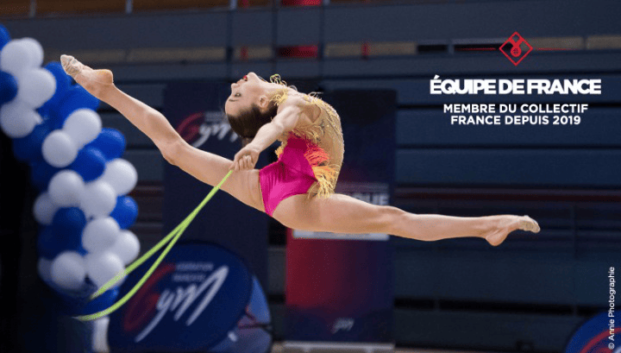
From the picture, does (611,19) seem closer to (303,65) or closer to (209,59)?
(303,65)

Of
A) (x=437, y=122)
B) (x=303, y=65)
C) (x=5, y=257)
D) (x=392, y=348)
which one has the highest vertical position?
(x=303, y=65)

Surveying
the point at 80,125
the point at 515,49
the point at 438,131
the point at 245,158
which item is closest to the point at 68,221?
the point at 80,125

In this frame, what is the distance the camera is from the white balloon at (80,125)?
335 cm

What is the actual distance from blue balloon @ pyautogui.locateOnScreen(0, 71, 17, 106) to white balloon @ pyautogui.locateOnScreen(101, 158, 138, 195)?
554 millimetres

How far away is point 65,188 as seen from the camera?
3334mm

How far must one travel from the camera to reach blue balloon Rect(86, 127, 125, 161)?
349 centimetres

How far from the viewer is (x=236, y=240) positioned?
11.7 feet

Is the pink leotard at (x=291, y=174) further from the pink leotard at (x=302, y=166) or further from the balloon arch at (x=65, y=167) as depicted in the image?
the balloon arch at (x=65, y=167)

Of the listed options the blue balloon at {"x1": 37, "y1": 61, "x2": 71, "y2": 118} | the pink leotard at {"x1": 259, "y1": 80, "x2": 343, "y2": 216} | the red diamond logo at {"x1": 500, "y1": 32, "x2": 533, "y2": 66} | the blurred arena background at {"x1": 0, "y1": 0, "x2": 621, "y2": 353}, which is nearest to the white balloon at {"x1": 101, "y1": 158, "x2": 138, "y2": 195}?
the blue balloon at {"x1": 37, "y1": 61, "x2": 71, "y2": 118}

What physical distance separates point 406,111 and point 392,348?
1.37m

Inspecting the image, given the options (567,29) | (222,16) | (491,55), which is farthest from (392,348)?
(222,16)

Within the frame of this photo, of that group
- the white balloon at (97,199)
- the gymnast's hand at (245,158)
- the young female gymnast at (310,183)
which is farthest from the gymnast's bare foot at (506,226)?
the white balloon at (97,199)

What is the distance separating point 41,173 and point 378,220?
169cm

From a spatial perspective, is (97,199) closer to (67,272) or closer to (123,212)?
(123,212)
